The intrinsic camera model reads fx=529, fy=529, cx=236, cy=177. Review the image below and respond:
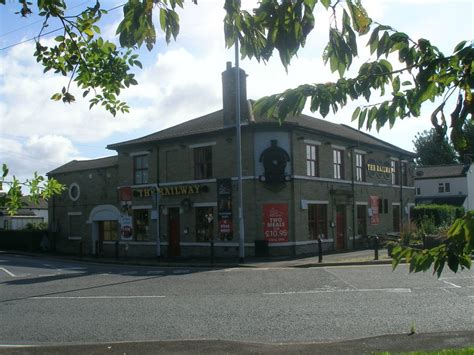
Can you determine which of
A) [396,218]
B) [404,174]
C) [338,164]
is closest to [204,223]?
[338,164]

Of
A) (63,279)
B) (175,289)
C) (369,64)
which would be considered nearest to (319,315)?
(175,289)

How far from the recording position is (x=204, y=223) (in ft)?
89.5

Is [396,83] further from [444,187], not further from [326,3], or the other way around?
[444,187]

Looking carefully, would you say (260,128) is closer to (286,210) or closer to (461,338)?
(286,210)

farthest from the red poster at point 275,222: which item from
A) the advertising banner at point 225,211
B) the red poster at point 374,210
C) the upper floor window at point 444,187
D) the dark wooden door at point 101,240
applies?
the upper floor window at point 444,187

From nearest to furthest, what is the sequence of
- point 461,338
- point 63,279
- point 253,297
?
point 461,338
point 253,297
point 63,279

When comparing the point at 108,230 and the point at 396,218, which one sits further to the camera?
the point at 396,218

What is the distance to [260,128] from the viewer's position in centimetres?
2559

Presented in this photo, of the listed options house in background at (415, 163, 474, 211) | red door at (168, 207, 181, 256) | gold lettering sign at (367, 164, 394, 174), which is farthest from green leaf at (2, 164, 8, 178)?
house in background at (415, 163, 474, 211)

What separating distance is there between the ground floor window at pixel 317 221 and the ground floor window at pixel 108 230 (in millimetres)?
11968

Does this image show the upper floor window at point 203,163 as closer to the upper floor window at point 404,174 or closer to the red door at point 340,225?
the red door at point 340,225

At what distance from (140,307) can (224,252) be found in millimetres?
14764

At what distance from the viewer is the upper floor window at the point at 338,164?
29486 millimetres

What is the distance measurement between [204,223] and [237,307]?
53.4ft
